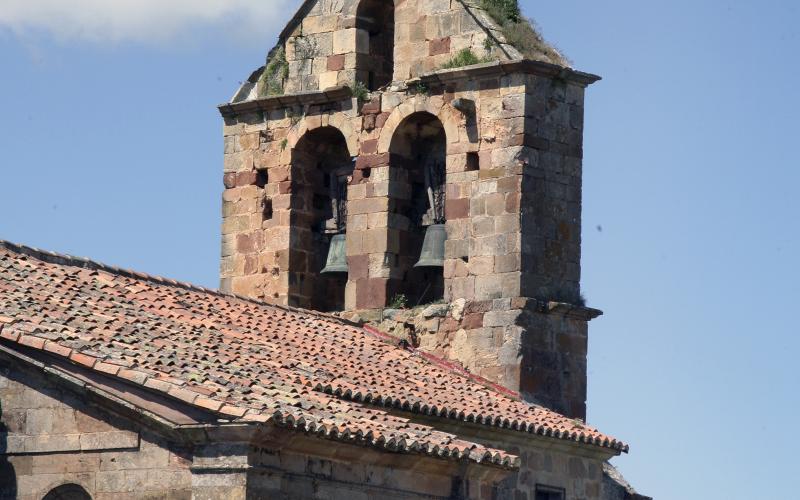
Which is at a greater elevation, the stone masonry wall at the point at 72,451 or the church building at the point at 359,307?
the church building at the point at 359,307

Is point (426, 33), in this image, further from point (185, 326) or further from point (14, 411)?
point (14, 411)

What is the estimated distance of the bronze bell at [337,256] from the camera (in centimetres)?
3073

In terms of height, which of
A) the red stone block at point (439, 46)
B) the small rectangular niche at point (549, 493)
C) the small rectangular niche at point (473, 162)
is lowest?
the small rectangular niche at point (549, 493)

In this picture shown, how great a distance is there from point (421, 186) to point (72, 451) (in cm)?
885

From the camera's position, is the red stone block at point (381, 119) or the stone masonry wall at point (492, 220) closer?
the stone masonry wall at point (492, 220)

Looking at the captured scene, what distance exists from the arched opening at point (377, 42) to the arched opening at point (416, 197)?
2.97ft

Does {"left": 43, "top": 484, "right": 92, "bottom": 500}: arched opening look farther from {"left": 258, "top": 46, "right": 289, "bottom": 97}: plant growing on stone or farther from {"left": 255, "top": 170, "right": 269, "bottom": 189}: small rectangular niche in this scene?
{"left": 258, "top": 46, "right": 289, "bottom": 97}: plant growing on stone

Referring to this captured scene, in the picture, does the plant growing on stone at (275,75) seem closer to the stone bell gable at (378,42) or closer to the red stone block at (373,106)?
the stone bell gable at (378,42)

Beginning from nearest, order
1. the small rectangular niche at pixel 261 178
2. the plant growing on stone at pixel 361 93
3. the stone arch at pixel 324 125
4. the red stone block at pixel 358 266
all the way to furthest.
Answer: the red stone block at pixel 358 266, the plant growing on stone at pixel 361 93, the stone arch at pixel 324 125, the small rectangular niche at pixel 261 178

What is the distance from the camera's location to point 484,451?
24562mm

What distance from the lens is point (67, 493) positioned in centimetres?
2302

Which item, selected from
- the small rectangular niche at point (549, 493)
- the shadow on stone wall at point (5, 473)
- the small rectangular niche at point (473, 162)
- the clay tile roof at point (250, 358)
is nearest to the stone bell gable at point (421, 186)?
the small rectangular niche at point (473, 162)

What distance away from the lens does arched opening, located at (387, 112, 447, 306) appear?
30.3 meters

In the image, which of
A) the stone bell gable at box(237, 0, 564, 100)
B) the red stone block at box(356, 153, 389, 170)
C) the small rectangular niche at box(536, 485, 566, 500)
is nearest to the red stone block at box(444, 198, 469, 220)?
the red stone block at box(356, 153, 389, 170)
